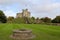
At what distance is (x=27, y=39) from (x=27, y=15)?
93.0 meters

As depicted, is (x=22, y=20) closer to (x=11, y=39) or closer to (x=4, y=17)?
(x=4, y=17)

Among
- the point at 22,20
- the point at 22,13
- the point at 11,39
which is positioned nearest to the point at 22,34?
the point at 11,39

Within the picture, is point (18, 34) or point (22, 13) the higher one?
point (22, 13)

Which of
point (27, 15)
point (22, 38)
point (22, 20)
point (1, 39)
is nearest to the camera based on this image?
point (1, 39)

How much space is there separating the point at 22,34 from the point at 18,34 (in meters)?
0.48

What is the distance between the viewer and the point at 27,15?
110312mm

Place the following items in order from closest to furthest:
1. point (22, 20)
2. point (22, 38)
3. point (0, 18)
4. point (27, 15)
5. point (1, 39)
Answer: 1. point (1, 39)
2. point (22, 38)
3. point (22, 20)
4. point (0, 18)
5. point (27, 15)

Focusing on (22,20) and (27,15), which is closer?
(22,20)

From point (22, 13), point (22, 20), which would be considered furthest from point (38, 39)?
point (22, 13)

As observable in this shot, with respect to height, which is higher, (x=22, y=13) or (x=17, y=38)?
(x=22, y=13)

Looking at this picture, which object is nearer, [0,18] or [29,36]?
[29,36]

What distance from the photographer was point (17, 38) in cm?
1811

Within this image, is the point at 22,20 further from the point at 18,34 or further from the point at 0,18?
the point at 18,34

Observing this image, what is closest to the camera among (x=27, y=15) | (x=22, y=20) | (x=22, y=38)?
(x=22, y=38)
